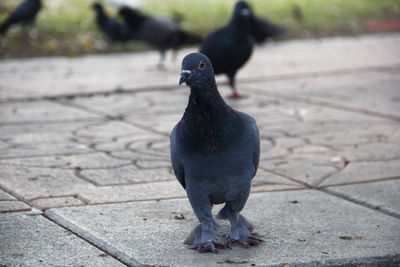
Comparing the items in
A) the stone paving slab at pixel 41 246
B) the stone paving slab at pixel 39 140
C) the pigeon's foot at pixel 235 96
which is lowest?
the stone paving slab at pixel 41 246

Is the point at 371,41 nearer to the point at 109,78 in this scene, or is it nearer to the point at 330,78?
the point at 330,78

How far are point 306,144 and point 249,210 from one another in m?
1.75

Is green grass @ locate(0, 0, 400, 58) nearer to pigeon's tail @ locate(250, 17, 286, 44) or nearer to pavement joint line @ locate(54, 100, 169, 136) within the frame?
pigeon's tail @ locate(250, 17, 286, 44)

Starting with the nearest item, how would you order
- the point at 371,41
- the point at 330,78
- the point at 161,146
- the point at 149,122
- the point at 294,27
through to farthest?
the point at 161,146 → the point at 149,122 → the point at 330,78 → the point at 371,41 → the point at 294,27

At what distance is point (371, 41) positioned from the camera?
1276 cm

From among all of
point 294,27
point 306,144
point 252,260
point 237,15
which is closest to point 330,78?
point 237,15

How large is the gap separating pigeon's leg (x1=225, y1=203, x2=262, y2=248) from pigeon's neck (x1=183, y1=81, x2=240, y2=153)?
394mm

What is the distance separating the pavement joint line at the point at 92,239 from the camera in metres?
3.70

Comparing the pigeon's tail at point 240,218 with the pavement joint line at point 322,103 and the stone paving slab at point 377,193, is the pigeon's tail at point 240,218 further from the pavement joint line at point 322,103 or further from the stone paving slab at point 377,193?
the pavement joint line at point 322,103

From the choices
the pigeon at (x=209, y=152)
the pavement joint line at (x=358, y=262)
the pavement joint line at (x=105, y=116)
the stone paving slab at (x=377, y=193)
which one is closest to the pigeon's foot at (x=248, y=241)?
the pigeon at (x=209, y=152)

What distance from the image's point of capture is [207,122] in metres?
3.71

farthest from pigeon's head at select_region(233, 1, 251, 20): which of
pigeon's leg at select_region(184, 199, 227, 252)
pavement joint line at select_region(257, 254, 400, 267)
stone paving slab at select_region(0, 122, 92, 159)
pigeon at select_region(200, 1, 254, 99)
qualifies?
pavement joint line at select_region(257, 254, 400, 267)

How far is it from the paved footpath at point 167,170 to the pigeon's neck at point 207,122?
528mm

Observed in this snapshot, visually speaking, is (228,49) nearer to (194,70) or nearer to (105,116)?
(105,116)
